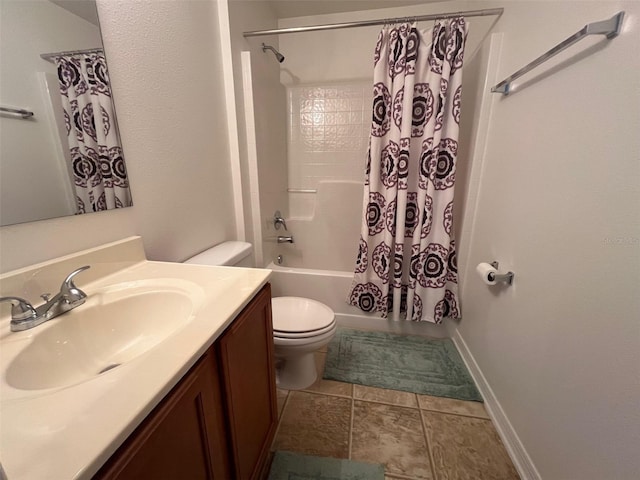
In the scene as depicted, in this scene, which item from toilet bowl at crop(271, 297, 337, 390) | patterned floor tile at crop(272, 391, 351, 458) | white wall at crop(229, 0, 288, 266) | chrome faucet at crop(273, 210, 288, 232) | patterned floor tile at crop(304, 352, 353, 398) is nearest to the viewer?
patterned floor tile at crop(272, 391, 351, 458)

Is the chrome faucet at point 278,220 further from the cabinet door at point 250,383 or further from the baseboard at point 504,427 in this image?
the baseboard at point 504,427

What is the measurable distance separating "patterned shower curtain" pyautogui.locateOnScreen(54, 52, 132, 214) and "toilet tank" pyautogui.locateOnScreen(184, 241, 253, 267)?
1.37 ft

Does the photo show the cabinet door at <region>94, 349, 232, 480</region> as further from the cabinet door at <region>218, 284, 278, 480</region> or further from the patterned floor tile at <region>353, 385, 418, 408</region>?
the patterned floor tile at <region>353, 385, 418, 408</region>

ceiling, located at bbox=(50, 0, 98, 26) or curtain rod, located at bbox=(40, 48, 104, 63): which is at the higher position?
ceiling, located at bbox=(50, 0, 98, 26)

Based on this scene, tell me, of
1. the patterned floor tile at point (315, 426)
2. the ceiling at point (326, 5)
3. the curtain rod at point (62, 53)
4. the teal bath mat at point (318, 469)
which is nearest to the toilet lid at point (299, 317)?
the patterned floor tile at point (315, 426)

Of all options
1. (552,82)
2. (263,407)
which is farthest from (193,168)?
(552,82)

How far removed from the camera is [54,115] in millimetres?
729

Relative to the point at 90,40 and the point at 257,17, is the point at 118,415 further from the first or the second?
the point at 257,17

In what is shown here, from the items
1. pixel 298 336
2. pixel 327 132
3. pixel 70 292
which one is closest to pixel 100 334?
pixel 70 292

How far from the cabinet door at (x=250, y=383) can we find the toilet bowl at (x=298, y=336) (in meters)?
0.23

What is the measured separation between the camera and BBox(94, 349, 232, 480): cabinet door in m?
0.39

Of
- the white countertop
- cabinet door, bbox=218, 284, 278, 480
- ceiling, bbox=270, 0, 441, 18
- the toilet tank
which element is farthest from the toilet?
ceiling, bbox=270, 0, 441, 18

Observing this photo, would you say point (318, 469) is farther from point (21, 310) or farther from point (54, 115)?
point (54, 115)

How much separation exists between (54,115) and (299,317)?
1202 millimetres
